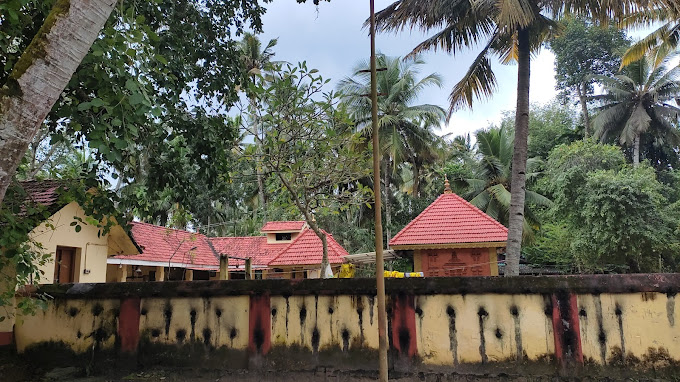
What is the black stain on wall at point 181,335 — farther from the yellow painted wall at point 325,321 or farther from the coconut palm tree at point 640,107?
the coconut palm tree at point 640,107

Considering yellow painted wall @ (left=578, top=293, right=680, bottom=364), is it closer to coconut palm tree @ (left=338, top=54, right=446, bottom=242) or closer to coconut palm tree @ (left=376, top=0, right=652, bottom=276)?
coconut palm tree @ (left=376, top=0, right=652, bottom=276)

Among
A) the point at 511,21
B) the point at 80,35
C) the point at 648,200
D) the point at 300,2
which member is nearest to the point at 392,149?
the point at 648,200

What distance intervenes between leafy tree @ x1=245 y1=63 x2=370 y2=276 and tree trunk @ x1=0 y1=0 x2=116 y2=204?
221 cm

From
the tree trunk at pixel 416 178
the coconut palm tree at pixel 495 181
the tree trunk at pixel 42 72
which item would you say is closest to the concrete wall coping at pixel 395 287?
the tree trunk at pixel 42 72

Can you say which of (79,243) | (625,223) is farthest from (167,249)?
(625,223)

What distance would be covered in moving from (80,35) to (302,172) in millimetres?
3323

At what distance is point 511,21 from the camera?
8.98 metres

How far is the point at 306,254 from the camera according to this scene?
16.5 meters

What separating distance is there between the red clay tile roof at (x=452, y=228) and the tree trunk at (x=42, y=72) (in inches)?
384

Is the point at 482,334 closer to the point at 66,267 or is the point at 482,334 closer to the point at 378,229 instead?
the point at 378,229

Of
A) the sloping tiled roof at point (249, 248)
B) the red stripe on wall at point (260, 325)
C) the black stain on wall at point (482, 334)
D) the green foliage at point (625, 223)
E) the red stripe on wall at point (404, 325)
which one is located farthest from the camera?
the sloping tiled roof at point (249, 248)

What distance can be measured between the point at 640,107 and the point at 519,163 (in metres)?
21.7

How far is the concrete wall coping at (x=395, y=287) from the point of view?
13.3ft

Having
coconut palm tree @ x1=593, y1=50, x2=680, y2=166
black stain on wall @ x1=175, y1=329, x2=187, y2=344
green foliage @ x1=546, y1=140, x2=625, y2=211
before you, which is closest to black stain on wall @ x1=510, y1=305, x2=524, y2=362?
black stain on wall @ x1=175, y1=329, x2=187, y2=344
